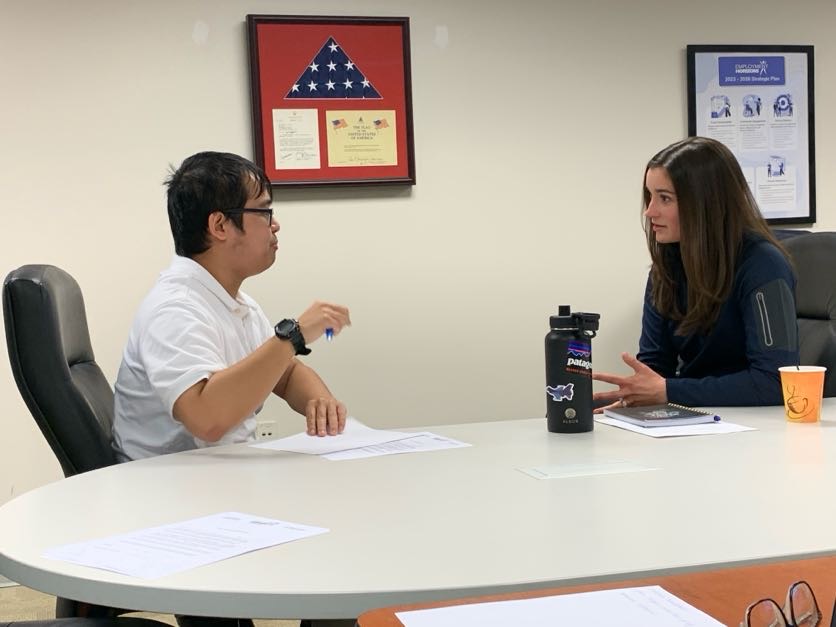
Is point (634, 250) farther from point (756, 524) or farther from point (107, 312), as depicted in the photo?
point (756, 524)

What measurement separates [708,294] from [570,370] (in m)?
0.69

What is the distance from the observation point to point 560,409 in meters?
1.83

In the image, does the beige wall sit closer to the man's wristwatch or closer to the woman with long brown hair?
the woman with long brown hair

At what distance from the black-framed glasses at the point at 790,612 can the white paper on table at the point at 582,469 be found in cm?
71

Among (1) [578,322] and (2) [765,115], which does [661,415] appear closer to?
(1) [578,322]

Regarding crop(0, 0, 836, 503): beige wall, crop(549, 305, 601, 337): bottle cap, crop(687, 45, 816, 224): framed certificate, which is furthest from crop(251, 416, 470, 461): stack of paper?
crop(687, 45, 816, 224): framed certificate

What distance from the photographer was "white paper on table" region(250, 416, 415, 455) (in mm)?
1772

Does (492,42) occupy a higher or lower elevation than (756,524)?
higher

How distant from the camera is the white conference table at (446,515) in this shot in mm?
1002

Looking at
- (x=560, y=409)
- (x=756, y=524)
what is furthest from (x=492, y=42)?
(x=756, y=524)

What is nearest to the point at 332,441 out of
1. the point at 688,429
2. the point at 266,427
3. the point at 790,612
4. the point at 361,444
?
the point at 361,444

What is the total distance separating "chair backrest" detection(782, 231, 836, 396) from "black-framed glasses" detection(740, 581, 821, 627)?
77.4 inches

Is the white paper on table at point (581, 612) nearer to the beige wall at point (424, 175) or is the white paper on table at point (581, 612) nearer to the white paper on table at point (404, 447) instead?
the white paper on table at point (404, 447)

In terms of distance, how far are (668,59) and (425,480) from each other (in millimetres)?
2596
